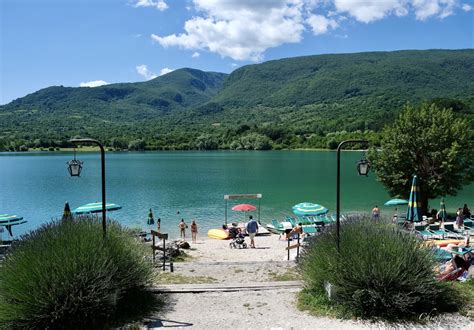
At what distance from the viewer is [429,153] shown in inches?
981

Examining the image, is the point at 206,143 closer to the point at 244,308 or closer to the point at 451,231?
the point at 451,231

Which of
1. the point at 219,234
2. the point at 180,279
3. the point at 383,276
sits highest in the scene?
the point at 383,276

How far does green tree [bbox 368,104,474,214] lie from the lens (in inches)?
968

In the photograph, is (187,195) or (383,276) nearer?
(383,276)

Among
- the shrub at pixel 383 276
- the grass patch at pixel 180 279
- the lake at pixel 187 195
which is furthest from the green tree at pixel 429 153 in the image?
the grass patch at pixel 180 279

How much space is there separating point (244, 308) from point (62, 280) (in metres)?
3.58

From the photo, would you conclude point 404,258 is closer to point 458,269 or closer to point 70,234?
point 458,269

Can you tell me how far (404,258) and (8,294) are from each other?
23.7ft

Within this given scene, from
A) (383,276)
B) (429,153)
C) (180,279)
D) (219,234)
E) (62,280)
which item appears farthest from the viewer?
(429,153)

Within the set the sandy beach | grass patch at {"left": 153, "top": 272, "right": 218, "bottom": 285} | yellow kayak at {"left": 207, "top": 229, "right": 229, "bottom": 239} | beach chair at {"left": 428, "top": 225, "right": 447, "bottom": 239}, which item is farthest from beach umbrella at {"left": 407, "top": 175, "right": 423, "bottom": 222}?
grass patch at {"left": 153, "top": 272, "right": 218, "bottom": 285}

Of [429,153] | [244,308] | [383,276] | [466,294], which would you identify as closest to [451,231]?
[429,153]

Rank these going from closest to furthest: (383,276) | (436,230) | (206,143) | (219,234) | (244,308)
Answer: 1. (383,276)
2. (244,308)
3. (436,230)
4. (219,234)
5. (206,143)

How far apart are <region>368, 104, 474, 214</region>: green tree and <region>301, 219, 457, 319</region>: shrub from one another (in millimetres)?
17957

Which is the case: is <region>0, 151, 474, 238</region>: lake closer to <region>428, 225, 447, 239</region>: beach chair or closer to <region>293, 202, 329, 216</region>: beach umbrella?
<region>293, 202, 329, 216</region>: beach umbrella
